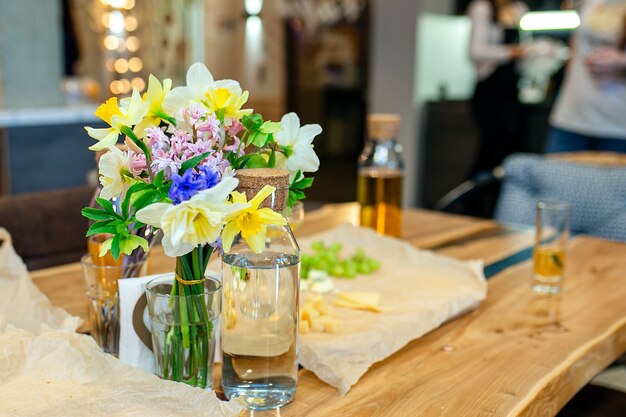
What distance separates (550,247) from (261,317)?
81 centimetres

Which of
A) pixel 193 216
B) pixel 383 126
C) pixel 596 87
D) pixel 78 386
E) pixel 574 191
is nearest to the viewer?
pixel 193 216

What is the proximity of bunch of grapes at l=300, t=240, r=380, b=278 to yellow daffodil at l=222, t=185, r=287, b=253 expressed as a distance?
2.05 ft

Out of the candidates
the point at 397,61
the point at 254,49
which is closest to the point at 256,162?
the point at 397,61

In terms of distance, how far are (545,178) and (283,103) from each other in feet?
16.3

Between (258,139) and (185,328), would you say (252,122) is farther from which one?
(185,328)

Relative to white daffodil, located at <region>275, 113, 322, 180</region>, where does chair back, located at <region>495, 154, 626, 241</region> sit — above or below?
below

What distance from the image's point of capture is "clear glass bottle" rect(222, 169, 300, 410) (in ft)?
2.91

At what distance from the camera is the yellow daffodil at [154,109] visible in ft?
2.78

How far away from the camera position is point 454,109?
5.53 m

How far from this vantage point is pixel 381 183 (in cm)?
172

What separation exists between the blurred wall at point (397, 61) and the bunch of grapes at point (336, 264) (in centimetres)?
379

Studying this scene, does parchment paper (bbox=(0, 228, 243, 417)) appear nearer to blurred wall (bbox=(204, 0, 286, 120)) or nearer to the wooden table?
the wooden table

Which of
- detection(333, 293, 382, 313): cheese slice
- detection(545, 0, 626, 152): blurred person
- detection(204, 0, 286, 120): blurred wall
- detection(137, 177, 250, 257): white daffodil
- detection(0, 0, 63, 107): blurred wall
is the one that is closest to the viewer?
detection(137, 177, 250, 257): white daffodil

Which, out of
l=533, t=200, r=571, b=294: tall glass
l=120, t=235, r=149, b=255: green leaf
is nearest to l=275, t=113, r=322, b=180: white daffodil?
l=120, t=235, r=149, b=255: green leaf
